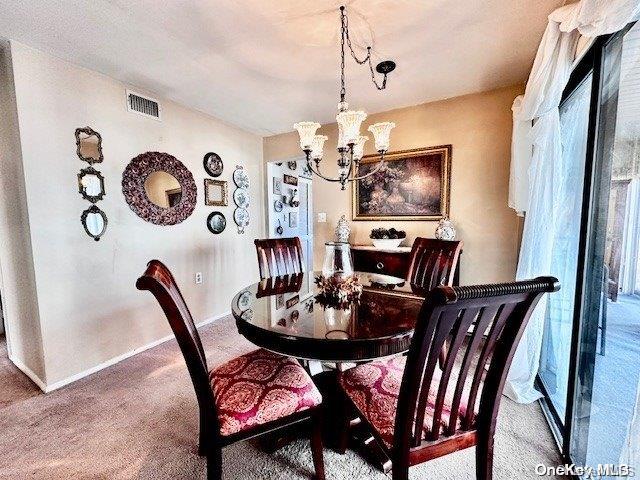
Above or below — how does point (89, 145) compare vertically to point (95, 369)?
above

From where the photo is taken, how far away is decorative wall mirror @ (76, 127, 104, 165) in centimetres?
212

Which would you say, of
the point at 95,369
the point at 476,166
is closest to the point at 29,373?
the point at 95,369

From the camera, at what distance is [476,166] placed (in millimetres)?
2715

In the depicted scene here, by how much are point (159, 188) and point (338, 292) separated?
7.04 feet

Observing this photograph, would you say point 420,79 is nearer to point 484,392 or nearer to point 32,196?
point 484,392

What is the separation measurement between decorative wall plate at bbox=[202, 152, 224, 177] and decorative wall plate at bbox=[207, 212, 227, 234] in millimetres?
464

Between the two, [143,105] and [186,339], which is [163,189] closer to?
[143,105]

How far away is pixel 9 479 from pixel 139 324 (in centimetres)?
132

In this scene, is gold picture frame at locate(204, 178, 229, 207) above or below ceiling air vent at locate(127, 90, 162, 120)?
below

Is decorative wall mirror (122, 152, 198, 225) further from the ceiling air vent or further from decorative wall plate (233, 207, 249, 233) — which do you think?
decorative wall plate (233, 207, 249, 233)

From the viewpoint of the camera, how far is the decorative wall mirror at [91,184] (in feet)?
7.00

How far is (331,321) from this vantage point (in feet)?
4.15

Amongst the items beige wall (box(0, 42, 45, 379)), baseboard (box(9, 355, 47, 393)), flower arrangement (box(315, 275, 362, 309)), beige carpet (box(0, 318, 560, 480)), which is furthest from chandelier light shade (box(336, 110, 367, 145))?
baseboard (box(9, 355, 47, 393))

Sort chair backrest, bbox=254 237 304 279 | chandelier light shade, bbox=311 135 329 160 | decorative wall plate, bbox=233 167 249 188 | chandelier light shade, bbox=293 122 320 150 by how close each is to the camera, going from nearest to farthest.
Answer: chandelier light shade, bbox=293 122 320 150 < chandelier light shade, bbox=311 135 329 160 < chair backrest, bbox=254 237 304 279 < decorative wall plate, bbox=233 167 249 188
